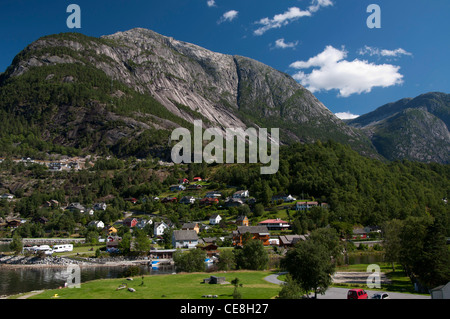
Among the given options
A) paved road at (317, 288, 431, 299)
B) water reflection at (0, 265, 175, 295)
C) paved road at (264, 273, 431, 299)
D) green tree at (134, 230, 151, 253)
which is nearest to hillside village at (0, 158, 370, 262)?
green tree at (134, 230, 151, 253)

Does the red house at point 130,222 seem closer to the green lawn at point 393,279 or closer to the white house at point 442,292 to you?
the green lawn at point 393,279

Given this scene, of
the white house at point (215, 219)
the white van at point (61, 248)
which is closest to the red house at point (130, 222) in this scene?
the white house at point (215, 219)

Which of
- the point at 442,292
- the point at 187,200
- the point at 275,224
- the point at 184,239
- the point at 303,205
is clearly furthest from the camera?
the point at 187,200

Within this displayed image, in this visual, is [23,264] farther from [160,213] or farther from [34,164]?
[34,164]

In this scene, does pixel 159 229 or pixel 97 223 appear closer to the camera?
pixel 159 229

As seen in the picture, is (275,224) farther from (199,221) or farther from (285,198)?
(199,221)

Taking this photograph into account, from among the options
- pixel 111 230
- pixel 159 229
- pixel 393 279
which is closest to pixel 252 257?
pixel 393 279
